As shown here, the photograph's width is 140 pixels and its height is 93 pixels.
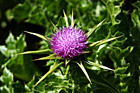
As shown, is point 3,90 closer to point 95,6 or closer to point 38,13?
point 38,13

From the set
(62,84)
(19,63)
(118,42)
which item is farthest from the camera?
(19,63)

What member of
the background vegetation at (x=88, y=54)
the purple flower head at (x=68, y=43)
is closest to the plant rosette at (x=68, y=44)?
the purple flower head at (x=68, y=43)

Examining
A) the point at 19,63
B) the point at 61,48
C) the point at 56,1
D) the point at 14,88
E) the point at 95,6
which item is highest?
the point at 56,1

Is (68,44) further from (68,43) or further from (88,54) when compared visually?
(88,54)

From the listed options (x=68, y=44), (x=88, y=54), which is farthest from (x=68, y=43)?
(x=88, y=54)

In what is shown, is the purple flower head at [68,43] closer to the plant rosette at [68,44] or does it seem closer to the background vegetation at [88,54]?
the plant rosette at [68,44]

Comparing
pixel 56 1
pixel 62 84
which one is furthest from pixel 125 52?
pixel 56 1
